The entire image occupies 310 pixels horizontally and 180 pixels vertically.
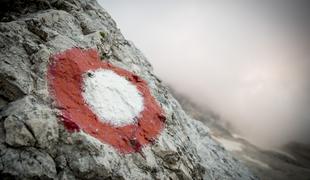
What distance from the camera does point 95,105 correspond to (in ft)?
26.2

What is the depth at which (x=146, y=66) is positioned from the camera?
12016 millimetres

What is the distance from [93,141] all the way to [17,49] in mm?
3711

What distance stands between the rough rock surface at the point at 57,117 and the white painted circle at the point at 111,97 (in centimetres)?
103

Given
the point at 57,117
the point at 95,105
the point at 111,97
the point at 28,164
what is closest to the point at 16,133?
the point at 28,164

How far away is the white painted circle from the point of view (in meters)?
8.02

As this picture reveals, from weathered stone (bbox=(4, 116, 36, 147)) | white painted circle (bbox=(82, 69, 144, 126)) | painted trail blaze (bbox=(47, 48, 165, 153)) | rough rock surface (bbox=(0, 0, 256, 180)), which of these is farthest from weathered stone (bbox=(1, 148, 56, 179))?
white painted circle (bbox=(82, 69, 144, 126))

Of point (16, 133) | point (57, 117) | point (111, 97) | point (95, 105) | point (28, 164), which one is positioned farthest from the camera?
point (111, 97)

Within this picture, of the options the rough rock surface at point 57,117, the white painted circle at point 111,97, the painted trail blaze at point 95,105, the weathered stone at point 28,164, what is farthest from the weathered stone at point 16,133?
the white painted circle at point 111,97

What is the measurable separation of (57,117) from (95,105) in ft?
4.72

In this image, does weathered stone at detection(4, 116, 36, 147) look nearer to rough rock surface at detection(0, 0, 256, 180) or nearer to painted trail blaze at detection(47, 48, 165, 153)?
A: rough rock surface at detection(0, 0, 256, 180)

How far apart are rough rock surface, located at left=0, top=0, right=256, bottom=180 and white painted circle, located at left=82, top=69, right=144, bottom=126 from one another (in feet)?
3.39

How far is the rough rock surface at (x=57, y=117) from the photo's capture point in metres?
6.17

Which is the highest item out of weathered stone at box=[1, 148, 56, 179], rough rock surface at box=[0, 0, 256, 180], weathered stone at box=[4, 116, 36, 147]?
rough rock surface at box=[0, 0, 256, 180]

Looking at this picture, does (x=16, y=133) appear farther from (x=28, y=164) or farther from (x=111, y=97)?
(x=111, y=97)
